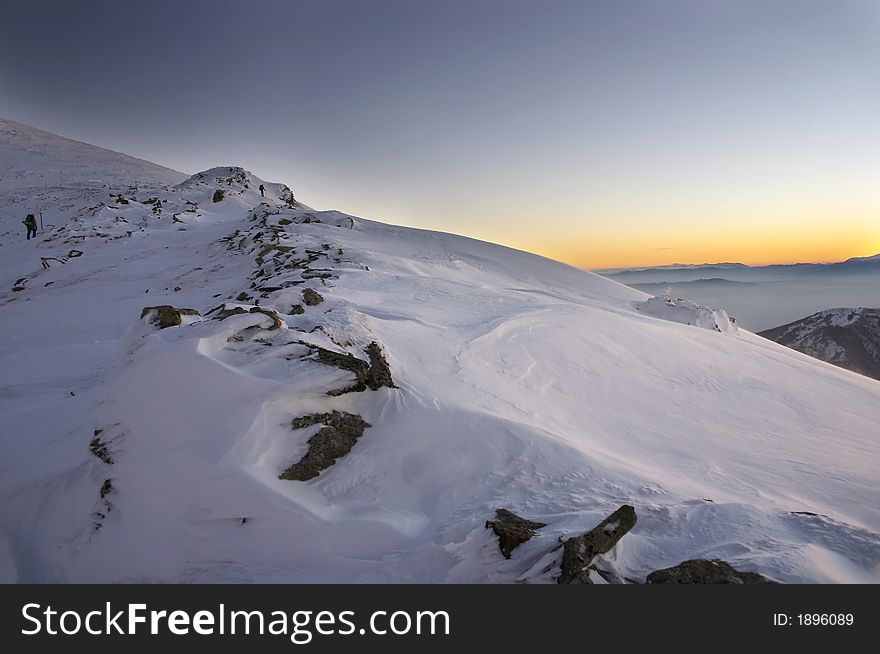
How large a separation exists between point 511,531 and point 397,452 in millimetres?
1507

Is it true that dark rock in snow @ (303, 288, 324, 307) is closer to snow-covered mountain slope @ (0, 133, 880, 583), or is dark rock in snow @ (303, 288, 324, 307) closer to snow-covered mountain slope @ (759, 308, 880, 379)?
snow-covered mountain slope @ (0, 133, 880, 583)

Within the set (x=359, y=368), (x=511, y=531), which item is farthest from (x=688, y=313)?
(x=511, y=531)

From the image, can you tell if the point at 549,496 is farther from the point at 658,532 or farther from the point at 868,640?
the point at 868,640

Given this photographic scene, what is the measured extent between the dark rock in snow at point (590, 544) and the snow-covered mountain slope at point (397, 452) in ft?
0.41

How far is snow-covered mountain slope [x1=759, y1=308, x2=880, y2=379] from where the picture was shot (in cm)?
7831

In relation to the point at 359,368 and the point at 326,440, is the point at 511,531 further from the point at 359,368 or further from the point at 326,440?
the point at 359,368

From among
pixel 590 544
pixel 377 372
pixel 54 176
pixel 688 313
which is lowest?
pixel 590 544

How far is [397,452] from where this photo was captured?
162 inches

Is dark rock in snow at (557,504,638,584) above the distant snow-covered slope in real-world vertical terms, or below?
below

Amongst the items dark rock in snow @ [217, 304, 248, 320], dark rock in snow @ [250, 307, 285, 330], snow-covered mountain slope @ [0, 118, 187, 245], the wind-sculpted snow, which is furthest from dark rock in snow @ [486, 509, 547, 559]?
snow-covered mountain slope @ [0, 118, 187, 245]

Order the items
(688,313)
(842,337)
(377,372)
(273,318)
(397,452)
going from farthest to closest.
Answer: (842,337) < (688,313) < (273,318) < (377,372) < (397,452)

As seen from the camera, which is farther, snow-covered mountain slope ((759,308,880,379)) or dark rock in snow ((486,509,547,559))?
snow-covered mountain slope ((759,308,880,379))

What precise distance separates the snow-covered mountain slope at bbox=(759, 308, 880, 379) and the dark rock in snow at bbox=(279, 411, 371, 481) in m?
94.1

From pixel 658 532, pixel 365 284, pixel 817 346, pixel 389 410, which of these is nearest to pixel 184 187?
pixel 365 284
